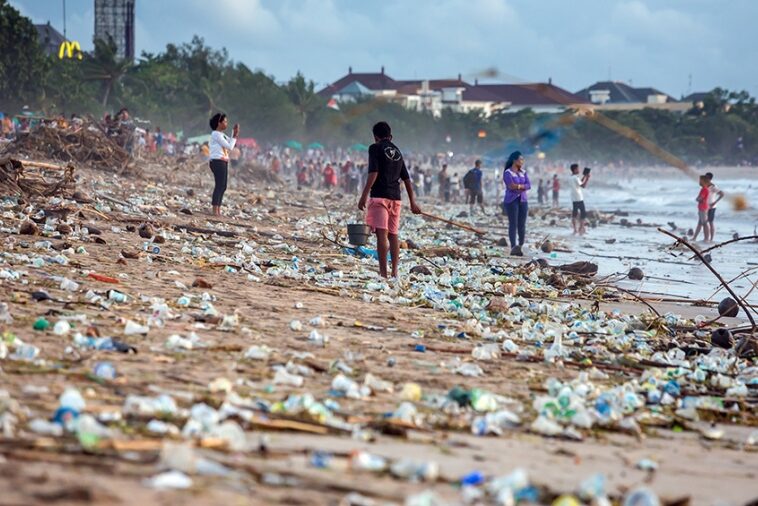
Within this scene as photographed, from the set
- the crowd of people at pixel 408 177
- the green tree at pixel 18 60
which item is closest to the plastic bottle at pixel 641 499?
the crowd of people at pixel 408 177

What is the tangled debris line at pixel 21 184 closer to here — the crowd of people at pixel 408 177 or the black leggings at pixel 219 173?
the black leggings at pixel 219 173

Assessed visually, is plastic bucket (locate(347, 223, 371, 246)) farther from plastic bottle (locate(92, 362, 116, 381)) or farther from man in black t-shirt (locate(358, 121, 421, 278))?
plastic bottle (locate(92, 362, 116, 381))

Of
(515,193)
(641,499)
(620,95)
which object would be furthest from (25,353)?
(620,95)

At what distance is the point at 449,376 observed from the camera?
4.88 meters

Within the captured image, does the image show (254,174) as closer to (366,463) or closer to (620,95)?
(366,463)

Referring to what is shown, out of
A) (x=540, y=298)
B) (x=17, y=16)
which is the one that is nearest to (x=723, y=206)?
(x=17, y=16)

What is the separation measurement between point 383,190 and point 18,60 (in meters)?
41.4

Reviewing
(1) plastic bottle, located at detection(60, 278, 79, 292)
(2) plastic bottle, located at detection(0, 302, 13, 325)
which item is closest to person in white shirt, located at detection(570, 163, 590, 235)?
(1) plastic bottle, located at detection(60, 278, 79, 292)

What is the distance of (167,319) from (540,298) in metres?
4.19

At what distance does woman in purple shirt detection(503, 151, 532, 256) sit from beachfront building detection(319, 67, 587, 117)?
91.5 metres

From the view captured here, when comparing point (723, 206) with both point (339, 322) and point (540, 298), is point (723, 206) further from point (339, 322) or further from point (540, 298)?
point (339, 322)

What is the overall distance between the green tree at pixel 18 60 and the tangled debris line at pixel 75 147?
89.3 feet

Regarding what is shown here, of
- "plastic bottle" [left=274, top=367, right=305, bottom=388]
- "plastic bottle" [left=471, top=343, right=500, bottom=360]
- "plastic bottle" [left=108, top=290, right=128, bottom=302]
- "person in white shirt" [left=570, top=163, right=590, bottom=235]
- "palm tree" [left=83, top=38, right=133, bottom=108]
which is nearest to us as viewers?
"plastic bottle" [left=274, top=367, right=305, bottom=388]

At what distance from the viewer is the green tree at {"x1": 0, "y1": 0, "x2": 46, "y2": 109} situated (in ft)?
148
